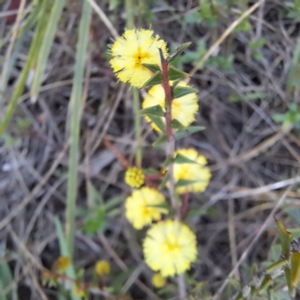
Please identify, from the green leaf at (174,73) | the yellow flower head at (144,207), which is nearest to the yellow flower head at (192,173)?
the yellow flower head at (144,207)

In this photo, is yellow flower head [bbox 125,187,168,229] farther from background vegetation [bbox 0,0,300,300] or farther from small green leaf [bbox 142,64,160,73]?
small green leaf [bbox 142,64,160,73]

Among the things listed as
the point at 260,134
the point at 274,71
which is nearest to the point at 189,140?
the point at 260,134

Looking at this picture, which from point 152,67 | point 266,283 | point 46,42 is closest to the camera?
point 152,67

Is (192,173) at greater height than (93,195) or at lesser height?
greater

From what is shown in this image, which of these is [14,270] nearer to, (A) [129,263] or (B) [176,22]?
(A) [129,263]

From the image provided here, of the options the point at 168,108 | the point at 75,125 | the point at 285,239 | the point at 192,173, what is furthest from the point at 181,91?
the point at 75,125

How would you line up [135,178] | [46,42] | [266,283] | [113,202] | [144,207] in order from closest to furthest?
[266,283] → [135,178] → [144,207] → [46,42] → [113,202]

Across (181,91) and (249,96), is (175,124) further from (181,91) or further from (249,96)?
(249,96)
